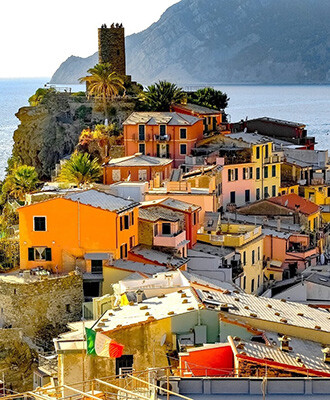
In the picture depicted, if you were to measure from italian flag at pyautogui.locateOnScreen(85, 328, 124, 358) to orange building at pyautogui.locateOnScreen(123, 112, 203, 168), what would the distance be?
41.4 meters

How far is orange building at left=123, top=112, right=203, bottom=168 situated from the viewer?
63.8m

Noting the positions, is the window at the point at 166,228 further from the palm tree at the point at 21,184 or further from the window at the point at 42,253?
the palm tree at the point at 21,184

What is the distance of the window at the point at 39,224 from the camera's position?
38062mm

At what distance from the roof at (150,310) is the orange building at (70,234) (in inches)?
382

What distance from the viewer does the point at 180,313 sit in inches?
989

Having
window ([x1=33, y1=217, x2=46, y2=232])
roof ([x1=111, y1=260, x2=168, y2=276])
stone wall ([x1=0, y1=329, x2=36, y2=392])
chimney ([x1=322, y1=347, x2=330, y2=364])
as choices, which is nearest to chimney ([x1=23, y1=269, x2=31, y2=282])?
stone wall ([x1=0, y1=329, x2=36, y2=392])

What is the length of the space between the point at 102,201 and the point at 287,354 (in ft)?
56.7

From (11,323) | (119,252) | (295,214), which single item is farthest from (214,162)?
(11,323)

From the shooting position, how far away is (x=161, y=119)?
64.4m

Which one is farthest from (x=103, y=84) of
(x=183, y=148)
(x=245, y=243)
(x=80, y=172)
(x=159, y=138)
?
(x=245, y=243)

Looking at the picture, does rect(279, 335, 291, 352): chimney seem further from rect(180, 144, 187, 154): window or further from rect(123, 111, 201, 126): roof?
rect(123, 111, 201, 126): roof

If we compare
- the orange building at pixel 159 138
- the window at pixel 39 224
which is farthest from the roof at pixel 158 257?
the orange building at pixel 159 138

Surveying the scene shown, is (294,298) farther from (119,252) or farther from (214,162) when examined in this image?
(214,162)

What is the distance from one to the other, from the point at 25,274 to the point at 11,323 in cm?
181
